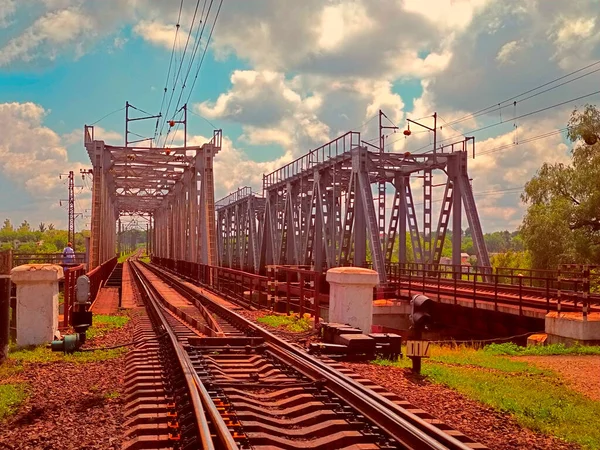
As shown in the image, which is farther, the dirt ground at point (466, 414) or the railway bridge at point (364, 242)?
the railway bridge at point (364, 242)

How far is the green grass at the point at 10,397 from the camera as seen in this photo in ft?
22.1

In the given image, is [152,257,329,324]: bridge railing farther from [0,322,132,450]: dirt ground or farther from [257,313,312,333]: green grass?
[0,322,132,450]: dirt ground

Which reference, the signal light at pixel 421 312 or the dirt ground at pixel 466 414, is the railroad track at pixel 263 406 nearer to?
the dirt ground at pixel 466 414

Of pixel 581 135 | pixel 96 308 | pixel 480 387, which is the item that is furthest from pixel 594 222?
pixel 480 387

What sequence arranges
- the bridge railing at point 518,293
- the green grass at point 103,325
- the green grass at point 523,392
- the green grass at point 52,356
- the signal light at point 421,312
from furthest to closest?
the bridge railing at point 518,293 → the green grass at point 103,325 → the green grass at point 52,356 → the signal light at point 421,312 → the green grass at point 523,392

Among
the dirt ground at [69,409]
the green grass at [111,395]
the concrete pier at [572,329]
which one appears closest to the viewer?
the dirt ground at [69,409]

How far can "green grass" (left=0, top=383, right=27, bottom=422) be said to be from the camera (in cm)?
672

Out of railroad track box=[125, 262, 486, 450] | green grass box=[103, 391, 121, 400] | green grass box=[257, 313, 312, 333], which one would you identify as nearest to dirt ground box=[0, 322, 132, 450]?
green grass box=[103, 391, 121, 400]

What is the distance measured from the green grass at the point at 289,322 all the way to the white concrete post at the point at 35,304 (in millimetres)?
5110

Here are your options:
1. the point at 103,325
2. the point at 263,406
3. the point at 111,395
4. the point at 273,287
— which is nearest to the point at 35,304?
the point at 103,325

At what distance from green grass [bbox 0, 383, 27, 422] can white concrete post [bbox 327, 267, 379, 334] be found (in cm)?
582

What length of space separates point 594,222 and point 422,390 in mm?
28176

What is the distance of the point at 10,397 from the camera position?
730 cm

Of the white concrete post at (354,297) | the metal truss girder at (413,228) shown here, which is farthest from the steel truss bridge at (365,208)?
the white concrete post at (354,297)
